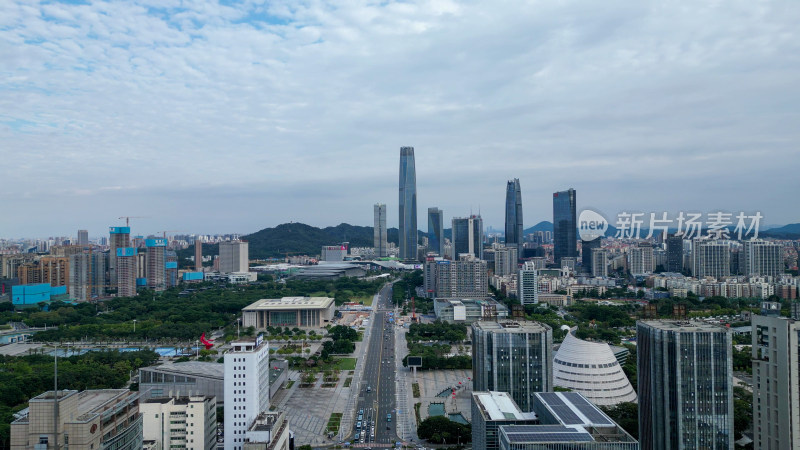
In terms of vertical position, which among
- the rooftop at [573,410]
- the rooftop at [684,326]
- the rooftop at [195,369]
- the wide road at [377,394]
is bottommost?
the wide road at [377,394]

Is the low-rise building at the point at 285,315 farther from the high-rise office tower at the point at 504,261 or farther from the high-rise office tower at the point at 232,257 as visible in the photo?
the high-rise office tower at the point at 232,257

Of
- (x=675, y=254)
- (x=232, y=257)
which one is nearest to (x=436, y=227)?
(x=232, y=257)

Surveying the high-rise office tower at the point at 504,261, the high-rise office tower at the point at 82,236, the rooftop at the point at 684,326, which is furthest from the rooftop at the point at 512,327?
the high-rise office tower at the point at 82,236

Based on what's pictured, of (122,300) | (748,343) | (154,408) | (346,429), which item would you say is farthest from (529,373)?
(122,300)

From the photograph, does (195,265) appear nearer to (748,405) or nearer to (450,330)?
(450,330)

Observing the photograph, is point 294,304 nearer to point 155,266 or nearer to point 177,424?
A: point 177,424
